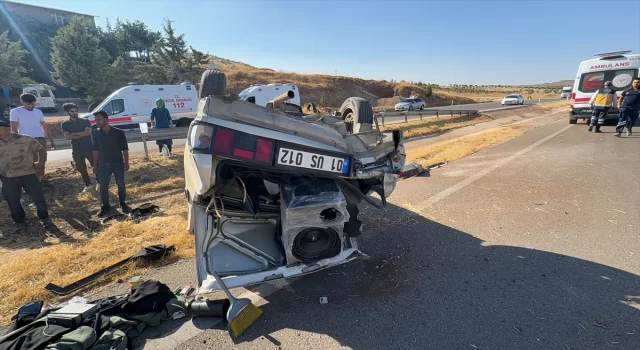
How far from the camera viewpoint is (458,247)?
3328 millimetres

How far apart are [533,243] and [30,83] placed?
3864cm

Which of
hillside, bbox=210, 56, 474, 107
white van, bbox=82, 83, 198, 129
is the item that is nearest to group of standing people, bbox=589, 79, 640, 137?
white van, bbox=82, 83, 198, 129

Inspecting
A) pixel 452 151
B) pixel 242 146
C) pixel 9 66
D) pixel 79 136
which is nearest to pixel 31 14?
pixel 9 66

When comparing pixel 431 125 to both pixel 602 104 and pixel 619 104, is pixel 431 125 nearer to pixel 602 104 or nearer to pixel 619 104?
pixel 602 104

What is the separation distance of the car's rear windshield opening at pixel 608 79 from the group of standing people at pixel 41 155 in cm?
1492

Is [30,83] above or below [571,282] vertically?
above

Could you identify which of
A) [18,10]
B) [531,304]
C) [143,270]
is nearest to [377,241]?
[531,304]

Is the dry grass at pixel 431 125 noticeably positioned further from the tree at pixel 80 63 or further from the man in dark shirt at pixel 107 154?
the tree at pixel 80 63

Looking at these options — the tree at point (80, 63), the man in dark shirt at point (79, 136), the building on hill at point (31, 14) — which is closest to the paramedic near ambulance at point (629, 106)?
the man in dark shirt at point (79, 136)

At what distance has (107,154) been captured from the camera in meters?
4.91

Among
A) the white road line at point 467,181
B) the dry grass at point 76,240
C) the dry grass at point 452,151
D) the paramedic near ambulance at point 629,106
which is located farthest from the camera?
the paramedic near ambulance at point 629,106

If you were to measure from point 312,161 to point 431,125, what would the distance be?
1505 cm

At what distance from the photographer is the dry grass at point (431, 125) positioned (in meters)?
13.6

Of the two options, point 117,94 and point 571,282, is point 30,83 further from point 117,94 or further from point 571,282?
point 571,282
